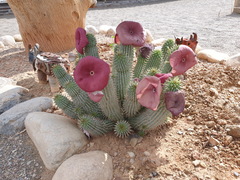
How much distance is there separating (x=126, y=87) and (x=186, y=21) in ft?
17.8

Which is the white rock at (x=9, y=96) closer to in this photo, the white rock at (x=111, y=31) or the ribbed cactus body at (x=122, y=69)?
the ribbed cactus body at (x=122, y=69)

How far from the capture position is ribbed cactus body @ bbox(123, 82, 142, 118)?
1.48 meters

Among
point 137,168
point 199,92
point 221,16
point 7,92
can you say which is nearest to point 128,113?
point 137,168

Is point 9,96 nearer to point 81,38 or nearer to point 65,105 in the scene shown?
point 65,105

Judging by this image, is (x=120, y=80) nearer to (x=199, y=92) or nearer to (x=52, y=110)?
(x=52, y=110)

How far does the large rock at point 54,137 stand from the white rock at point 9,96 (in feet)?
2.05

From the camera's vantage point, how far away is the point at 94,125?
157 centimetres

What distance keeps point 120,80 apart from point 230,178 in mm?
965

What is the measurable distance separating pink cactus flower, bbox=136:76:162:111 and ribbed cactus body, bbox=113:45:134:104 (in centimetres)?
32

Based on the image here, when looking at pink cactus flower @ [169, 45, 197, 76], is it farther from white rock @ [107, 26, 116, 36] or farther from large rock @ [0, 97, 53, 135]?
white rock @ [107, 26, 116, 36]

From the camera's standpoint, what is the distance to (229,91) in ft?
7.73

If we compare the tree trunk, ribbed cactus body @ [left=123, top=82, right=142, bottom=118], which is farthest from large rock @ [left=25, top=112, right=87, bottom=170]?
the tree trunk

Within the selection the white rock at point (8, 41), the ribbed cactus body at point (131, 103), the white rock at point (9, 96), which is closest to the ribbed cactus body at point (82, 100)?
the ribbed cactus body at point (131, 103)

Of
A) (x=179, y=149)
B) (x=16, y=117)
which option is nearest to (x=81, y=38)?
(x=16, y=117)
